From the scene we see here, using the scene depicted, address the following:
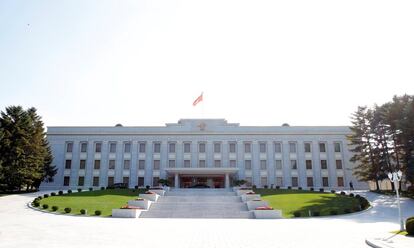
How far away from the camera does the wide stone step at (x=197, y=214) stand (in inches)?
1013

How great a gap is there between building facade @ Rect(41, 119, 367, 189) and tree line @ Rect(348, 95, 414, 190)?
370 inches

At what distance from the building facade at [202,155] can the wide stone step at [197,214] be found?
22225 millimetres

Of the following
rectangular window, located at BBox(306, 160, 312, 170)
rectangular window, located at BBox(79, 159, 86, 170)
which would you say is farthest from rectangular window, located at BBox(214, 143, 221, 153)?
rectangular window, located at BBox(79, 159, 86, 170)

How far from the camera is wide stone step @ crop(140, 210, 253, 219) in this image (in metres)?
25.7

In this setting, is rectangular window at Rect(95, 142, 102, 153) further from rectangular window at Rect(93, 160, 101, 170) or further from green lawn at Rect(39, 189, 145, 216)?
green lawn at Rect(39, 189, 145, 216)

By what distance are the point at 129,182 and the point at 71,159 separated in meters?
10.6

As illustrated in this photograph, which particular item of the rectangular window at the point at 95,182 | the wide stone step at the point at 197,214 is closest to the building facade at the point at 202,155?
the rectangular window at the point at 95,182

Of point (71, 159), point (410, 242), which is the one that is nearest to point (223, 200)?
point (410, 242)

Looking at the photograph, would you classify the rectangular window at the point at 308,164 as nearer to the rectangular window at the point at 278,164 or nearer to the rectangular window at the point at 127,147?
the rectangular window at the point at 278,164

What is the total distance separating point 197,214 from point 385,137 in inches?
1082

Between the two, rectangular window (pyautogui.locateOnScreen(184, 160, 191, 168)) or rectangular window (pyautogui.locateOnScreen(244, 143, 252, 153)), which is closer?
rectangular window (pyautogui.locateOnScreen(184, 160, 191, 168))

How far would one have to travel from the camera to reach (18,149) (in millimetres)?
37625

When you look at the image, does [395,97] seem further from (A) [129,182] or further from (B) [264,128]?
(A) [129,182]

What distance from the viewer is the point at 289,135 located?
52.2 m
